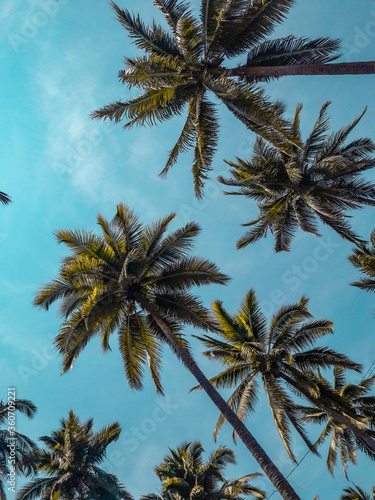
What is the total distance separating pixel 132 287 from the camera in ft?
54.2

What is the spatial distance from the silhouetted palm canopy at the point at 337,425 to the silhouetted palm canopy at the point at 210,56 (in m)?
14.4

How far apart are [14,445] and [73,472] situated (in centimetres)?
320

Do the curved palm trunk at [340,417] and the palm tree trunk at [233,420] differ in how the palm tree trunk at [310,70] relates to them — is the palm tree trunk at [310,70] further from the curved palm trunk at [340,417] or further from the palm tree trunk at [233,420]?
the curved palm trunk at [340,417]

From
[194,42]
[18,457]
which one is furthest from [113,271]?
[18,457]

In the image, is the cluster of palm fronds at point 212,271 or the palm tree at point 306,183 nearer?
→ the cluster of palm fronds at point 212,271

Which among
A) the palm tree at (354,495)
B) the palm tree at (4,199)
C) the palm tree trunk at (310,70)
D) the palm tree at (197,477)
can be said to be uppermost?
the palm tree at (4,199)

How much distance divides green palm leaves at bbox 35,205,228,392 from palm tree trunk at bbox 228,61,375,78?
6.03 metres

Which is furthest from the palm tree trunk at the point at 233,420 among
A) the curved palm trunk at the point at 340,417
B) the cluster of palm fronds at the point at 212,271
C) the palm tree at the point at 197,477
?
the palm tree at the point at 197,477

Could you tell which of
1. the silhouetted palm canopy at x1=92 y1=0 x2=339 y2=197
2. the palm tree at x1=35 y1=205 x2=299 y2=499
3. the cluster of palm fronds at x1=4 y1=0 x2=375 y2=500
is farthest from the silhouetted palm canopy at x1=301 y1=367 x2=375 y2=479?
the silhouetted palm canopy at x1=92 y1=0 x2=339 y2=197

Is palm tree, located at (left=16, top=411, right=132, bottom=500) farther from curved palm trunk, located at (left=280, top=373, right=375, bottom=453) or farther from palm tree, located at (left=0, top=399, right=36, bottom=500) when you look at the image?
curved palm trunk, located at (left=280, top=373, right=375, bottom=453)

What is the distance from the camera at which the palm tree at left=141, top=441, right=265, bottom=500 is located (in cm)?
1927

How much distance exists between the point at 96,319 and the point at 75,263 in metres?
2.25

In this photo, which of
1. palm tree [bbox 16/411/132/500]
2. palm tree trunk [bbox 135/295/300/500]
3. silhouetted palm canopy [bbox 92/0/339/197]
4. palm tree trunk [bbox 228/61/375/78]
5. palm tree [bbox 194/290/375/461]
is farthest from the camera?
palm tree [bbox 16/411/132/500]

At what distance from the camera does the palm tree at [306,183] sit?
1928cm
